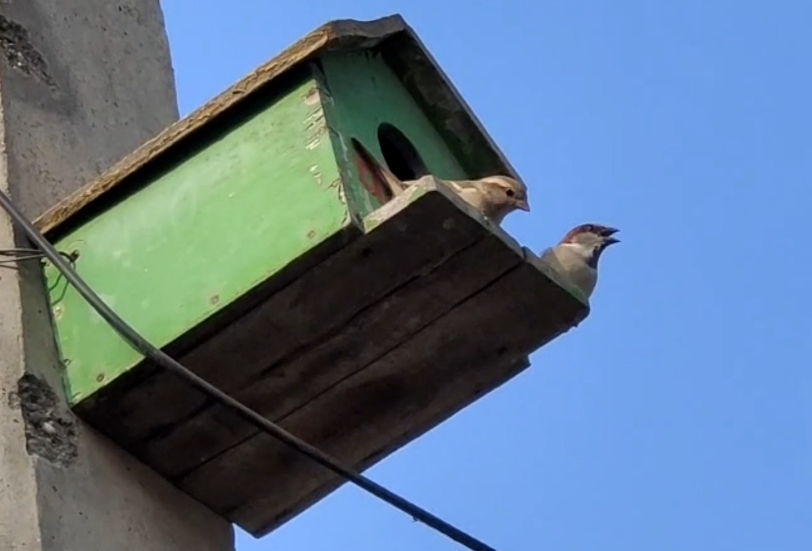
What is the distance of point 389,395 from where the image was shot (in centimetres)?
245

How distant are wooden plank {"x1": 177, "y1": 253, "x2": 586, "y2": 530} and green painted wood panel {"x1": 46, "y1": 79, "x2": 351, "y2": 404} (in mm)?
218

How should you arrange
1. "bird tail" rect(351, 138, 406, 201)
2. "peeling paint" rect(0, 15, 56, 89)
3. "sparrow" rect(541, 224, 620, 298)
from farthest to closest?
"sparrow" rect(541, 224, 620, 298) → "peeling paint" rect(0, 15, 56, 89) → "bird tail" rect(351, 138, 406, 201)

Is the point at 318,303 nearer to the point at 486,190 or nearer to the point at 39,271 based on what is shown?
the point at 39,271

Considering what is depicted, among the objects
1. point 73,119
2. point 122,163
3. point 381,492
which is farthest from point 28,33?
point 381,492

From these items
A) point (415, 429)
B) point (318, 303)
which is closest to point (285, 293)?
point (318, 303)

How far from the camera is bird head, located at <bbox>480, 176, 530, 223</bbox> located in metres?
2.71

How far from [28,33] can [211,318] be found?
62 centimetres

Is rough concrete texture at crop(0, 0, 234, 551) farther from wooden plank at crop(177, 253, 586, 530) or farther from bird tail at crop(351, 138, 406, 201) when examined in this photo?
bird tail at crop(351, 138, 406, 201)

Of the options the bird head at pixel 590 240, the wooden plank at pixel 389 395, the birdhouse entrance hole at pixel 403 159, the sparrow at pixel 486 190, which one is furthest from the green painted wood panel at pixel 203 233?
the bird head at pixel 590 240

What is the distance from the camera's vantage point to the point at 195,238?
7.61ft

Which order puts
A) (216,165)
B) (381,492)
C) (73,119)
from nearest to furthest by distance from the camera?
(381,492) → (216,165) → (73,119)

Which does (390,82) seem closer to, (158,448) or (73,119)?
(73,119)

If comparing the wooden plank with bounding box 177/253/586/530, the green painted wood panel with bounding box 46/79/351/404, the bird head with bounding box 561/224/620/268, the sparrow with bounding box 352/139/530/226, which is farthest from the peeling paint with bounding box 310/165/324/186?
the bird head with bounding box 561/224/620/268

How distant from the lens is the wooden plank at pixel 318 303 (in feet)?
7.23
